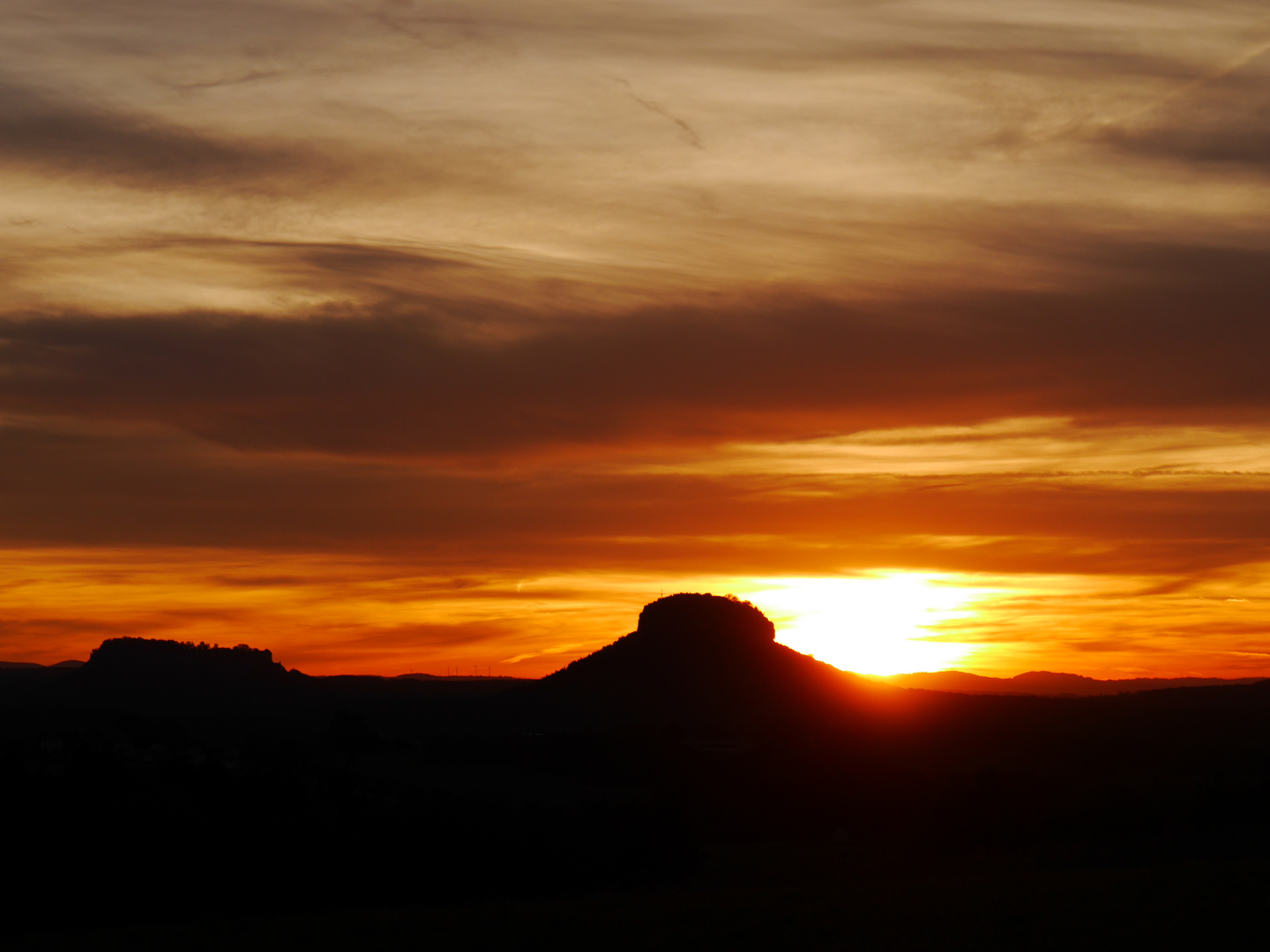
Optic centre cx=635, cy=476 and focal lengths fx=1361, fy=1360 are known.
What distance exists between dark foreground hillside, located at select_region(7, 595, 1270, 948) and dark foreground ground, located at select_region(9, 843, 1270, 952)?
21 centimetres

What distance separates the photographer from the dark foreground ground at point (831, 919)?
40250 millimetres

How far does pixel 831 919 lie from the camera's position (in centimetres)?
4475

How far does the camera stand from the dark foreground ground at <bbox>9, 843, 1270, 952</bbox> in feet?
132

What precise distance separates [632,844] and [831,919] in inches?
1105

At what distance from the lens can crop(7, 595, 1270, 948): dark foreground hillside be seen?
152 ft

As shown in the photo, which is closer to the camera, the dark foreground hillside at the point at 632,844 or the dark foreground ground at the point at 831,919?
the dark foreground ground at the point at 831,919

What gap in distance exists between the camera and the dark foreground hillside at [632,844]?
4638 centimetres

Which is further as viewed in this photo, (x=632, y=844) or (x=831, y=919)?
(x=632, y=844)

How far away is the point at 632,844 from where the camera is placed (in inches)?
2820

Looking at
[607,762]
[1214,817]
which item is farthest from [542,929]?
[607,762]

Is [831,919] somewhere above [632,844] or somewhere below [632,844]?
above

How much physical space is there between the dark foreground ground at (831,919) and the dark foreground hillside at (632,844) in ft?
0.70

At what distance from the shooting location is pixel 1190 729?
157625mm

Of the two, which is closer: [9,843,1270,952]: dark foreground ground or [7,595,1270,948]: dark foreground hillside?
[9,843,1270,952]: dark foreground ground
